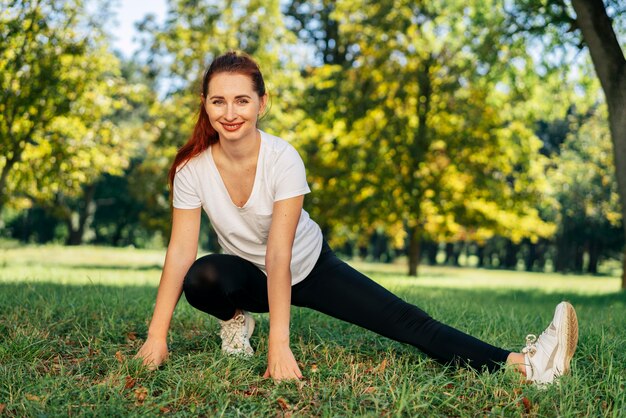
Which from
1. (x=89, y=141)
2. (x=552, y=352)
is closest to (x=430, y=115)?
(x=89, y=141)

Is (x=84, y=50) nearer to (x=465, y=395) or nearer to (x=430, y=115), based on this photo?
(x=430, y=115)

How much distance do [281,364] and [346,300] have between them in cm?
59

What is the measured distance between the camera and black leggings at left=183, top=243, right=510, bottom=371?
3477 millimetres

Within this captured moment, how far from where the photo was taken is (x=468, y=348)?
136 inches

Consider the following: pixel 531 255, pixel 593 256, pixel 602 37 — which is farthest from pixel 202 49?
pixel 531 255

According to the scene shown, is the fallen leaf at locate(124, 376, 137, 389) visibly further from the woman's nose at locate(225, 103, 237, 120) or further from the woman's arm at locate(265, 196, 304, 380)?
the woman's nose at locate(225, 103, 237, 120)

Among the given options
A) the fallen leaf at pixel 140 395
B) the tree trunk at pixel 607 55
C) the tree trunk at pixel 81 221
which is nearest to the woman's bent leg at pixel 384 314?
the fallen leaf at pixel 140 395

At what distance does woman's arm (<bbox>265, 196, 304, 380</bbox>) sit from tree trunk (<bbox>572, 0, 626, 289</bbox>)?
6.44m

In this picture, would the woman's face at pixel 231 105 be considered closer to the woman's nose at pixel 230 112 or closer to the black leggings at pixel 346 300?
the woman's nose at pixel 230 112

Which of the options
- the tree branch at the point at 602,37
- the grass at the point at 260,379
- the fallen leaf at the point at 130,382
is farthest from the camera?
the tree branch at the point at 602,37

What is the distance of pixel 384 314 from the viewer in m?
3.56

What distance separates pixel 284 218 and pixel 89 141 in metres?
12.1

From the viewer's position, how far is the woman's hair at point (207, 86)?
3.48 m

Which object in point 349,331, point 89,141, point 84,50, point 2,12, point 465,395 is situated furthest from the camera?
point 89,141
